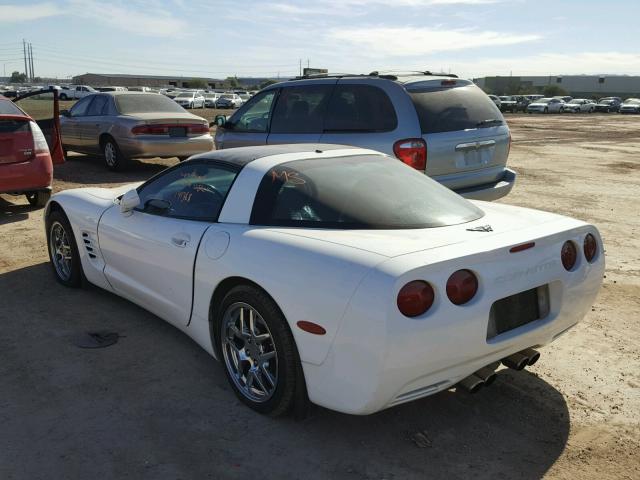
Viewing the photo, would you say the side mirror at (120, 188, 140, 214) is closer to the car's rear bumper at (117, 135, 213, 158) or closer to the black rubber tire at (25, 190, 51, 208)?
the black rubber tire at (25, 190, 51, 208)

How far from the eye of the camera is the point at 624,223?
8266 mm

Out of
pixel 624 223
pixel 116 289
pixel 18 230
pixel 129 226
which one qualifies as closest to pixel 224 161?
pixel 129 226

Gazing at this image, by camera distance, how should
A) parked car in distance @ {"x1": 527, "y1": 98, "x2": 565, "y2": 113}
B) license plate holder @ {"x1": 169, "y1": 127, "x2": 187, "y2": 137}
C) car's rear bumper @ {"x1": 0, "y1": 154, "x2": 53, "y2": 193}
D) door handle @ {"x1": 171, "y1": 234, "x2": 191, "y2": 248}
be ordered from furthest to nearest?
parked car in distance @ {"x1": 527, "y1": 98, "x2": 565, "y2": 113}
license plate holder @ {"x1": 169, "y1": 127, "x2": 187, "y2": 137}
car's rear bumper @ {"x1": 0, "y1": 154, "x2": 53, "y2": 193}
door handle @ {"x1": 171, "y1": 234, "x2": 191, "y2": 248}

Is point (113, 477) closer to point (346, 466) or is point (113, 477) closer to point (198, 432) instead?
point (198, 432)

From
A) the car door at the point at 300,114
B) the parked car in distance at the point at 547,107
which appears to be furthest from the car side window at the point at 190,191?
the parked car in distance at the point at 547,107

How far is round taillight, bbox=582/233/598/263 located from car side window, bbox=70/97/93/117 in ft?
38.1

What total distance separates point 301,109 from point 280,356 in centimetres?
476

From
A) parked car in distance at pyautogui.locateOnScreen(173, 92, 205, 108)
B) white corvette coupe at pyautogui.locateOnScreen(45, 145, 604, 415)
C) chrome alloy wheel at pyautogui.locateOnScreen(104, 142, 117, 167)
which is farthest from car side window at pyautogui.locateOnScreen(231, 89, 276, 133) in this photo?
parked car in distance at pyautogui.locateOnScreen(173, 92, 205, 108)

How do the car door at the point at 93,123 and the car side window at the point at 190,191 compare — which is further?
the car door at the point at 93,123

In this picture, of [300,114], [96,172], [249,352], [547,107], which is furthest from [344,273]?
[547,107]

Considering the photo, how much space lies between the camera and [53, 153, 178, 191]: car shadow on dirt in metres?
11.3

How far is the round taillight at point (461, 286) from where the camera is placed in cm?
292

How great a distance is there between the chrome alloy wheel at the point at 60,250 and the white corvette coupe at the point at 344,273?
3.69 feet

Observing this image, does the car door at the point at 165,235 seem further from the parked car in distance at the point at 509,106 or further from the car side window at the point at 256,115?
the parked car in distance at the point at 509,106
